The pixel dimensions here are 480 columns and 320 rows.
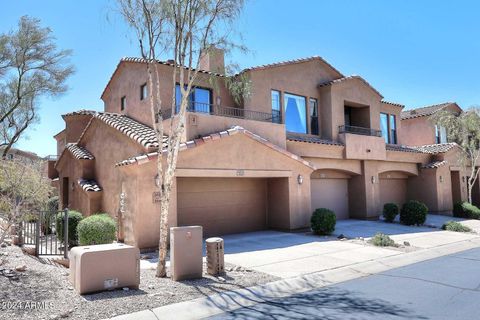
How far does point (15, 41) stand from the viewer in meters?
20.9

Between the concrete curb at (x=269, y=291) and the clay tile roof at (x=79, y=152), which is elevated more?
the clay tile roof at (x=79, y=152)

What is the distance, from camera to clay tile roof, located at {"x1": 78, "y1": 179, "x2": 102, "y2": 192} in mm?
15977

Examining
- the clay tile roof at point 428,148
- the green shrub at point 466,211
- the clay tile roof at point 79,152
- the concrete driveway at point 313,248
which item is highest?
the clay tile roof at point 428,148

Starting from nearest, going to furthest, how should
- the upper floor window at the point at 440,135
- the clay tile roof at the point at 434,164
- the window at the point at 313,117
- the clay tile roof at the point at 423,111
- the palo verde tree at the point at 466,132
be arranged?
the window at the point at 313,117 → the palo verde tree at the point at 466,132 → the clay tile roof at the point at 434,164 → the upper floor window at the point at 440,135 → the clay tile roof at the point at 423,111

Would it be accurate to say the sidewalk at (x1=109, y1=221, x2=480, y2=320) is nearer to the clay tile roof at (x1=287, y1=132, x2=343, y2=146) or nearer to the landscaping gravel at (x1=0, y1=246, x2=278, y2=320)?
the landscaping gravel at (x1=0, y1=246, x2=278, y2=320)

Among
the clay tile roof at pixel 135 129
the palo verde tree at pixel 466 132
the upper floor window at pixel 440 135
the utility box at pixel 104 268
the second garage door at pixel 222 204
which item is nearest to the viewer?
the utility box at pixel 104 268

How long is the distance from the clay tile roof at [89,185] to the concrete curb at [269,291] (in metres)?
10.3

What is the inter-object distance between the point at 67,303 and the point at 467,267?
968 cm

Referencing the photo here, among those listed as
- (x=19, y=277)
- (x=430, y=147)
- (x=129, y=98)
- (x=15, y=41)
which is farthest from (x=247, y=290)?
(x=430, y=147)

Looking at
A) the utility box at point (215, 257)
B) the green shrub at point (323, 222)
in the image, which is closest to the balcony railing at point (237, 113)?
the green shrub at point (323, 222)

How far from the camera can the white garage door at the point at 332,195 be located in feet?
65.5

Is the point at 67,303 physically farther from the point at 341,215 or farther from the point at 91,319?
the point at 341,215

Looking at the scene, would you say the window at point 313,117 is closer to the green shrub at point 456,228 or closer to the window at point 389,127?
the window at point 389,127

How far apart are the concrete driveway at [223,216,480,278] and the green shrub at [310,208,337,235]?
0.38 meters
